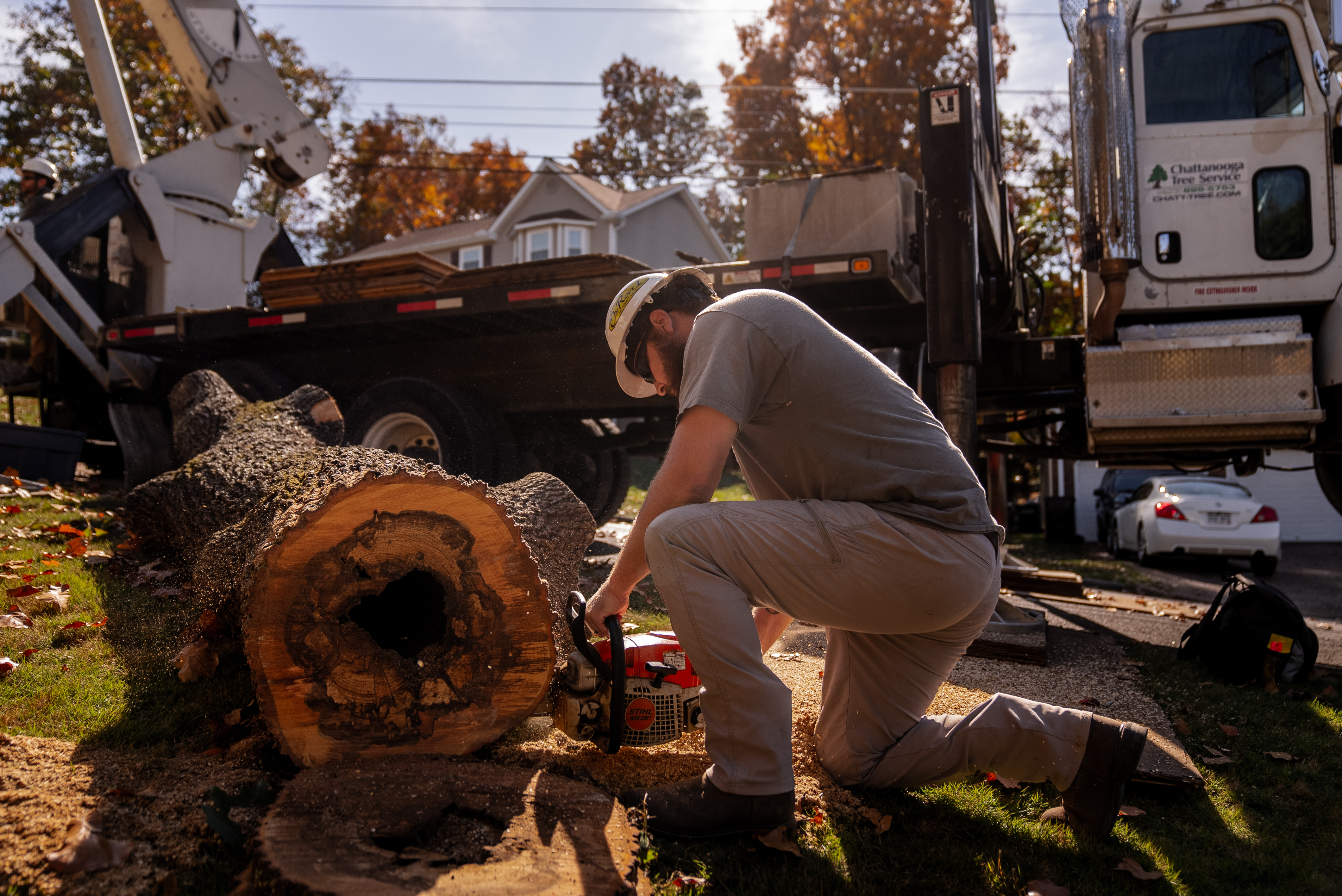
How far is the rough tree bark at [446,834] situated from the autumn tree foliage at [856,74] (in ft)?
65.4

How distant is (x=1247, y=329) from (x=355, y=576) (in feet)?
16.8

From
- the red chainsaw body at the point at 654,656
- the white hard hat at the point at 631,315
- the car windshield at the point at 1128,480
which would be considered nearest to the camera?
the white hard hat at the point at 631,315

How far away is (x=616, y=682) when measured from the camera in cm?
241

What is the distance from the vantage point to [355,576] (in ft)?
8.15

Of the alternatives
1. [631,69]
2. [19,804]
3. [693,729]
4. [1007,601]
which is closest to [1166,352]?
[1007,601]

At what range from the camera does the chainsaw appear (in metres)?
2.48

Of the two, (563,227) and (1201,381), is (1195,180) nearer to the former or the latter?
(1201,381)

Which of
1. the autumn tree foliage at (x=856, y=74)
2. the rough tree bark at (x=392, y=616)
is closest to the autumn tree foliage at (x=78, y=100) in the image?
the autumn tree foliage at (x=856, y=74)

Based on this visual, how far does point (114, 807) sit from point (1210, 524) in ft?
39.9

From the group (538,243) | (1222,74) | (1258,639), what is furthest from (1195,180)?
(538,243)

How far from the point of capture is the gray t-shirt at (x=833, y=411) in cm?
230

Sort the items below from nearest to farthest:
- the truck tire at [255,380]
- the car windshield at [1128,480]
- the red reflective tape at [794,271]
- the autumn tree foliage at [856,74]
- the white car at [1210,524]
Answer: the red reflective tape at [794,271], the truck tire at [255,380], the white car at [1210,524], the car windshield at [1128,480], the autumn tree foliage at [856,74]

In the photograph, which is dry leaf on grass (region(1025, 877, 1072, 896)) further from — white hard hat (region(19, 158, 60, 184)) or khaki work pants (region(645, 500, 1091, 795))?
white hard hat (region(19, 158, 60, 184))

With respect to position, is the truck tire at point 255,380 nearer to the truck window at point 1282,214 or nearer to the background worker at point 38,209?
the background worker at point 38,209
